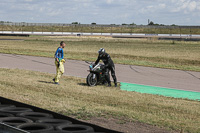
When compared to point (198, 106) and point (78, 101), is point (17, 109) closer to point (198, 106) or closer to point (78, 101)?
point (78, 101)

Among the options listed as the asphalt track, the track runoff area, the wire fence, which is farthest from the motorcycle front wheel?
the wire fence

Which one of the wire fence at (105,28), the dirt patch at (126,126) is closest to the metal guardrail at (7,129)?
the dirt patch at (126,126)

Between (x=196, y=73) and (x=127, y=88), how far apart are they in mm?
7909

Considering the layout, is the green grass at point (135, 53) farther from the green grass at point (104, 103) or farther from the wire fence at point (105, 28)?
the wire fence at point (105, 28)

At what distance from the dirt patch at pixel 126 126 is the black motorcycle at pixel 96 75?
5.94 meters

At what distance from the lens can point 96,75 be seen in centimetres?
1549

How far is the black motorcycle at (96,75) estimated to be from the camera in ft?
49.9

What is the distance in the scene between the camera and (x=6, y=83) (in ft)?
49.2

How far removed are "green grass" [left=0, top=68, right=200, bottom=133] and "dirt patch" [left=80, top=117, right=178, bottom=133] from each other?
0.24 meters

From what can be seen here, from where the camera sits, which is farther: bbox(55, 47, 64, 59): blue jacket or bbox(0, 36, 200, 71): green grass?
bbox(0, 36, 200, 71): green grass

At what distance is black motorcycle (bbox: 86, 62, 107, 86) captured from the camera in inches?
599

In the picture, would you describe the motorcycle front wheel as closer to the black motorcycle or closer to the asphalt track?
the black motorcycle

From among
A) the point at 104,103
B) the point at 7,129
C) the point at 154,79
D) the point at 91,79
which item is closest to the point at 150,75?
the point at 154,79

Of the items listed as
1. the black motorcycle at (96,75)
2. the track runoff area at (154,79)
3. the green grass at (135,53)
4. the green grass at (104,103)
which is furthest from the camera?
the green grass at (135,53)
